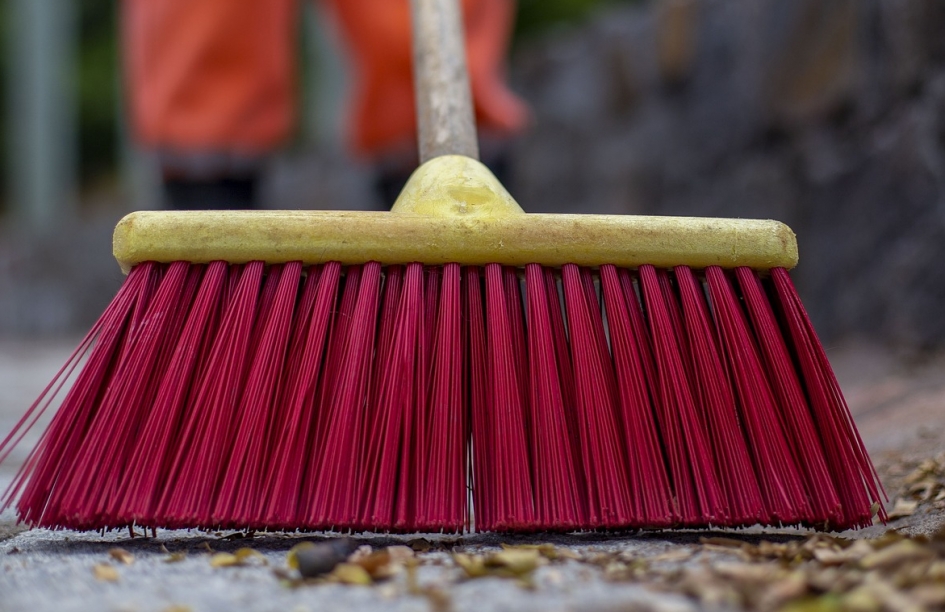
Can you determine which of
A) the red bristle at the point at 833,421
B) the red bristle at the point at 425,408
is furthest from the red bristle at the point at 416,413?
the red bristle at the point at 833,421

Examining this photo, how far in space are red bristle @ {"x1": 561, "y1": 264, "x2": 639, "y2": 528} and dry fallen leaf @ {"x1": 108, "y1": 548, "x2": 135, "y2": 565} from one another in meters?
0.36

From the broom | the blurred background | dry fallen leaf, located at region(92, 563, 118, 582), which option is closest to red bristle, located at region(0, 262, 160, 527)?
the broom

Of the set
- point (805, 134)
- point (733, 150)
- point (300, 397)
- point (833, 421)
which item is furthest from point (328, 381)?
point (733, 150)

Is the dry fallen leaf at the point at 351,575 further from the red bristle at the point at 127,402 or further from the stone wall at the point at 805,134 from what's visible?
the stone wall at the point at 805,134

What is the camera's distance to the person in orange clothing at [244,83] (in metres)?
1.71

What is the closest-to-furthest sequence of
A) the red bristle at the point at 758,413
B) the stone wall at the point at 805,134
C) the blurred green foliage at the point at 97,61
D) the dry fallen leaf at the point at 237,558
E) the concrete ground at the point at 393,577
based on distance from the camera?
1. the concrete ground at the point at 393,577
2. the dry fallen leaf at the point at 237,558
3. the red bristle at the point at 758,413
4. the stone wall at the point at 805,134
5. the blurred green foliage at the point at 97,61

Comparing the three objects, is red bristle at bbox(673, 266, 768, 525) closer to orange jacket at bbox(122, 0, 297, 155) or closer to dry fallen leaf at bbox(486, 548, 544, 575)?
dry fallen leaf at bbox(486, 548, 544, 575)

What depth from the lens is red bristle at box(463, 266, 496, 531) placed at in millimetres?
771

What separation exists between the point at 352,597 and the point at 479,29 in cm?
136

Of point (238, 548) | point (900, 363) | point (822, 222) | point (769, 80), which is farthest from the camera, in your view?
point (769, 80)

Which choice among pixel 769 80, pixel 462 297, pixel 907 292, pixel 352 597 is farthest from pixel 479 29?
pixel 352 597

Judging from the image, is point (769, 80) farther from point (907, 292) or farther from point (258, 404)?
point (258, 404)

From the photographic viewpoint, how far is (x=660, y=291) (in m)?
0.87

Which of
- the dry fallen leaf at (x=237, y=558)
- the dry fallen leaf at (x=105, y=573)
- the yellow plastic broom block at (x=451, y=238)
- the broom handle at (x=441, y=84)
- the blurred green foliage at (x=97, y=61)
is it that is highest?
the blurred green foliage at (x=97, y=61)
